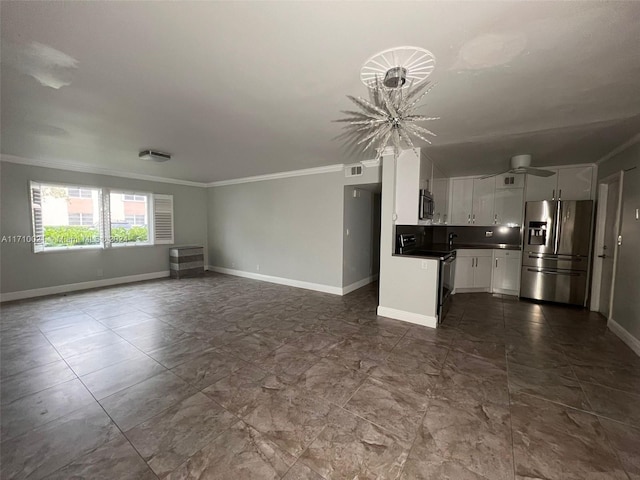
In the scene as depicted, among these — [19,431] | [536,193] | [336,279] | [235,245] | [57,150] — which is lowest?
[19,431]

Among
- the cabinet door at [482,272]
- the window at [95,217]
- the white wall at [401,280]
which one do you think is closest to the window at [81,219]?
the window at [95,217]

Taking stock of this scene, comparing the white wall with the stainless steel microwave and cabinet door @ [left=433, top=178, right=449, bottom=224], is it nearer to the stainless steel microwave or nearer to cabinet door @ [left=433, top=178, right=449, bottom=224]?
the stainless steel microwave

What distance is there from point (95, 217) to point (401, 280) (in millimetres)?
6464

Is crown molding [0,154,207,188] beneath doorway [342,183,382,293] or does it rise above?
above

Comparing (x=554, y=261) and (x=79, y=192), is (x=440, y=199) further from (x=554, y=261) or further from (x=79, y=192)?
(x=79, y=192)

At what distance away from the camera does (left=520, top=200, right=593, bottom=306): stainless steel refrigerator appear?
4371mm

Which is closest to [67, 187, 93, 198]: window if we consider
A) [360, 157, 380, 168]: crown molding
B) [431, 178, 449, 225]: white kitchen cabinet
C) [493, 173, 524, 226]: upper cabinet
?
[360, 157, 380, 168]: crown molding

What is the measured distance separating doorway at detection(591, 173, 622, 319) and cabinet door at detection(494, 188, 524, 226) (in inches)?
44.1

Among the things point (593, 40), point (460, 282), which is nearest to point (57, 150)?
point (593, 40)

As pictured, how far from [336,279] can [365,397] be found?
313cm

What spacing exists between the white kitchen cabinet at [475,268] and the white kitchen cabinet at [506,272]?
11cm

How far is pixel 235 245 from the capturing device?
276 inches

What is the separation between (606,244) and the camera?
404 cm

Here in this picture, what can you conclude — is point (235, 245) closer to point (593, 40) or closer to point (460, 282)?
point (460, 282)
